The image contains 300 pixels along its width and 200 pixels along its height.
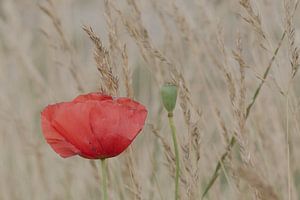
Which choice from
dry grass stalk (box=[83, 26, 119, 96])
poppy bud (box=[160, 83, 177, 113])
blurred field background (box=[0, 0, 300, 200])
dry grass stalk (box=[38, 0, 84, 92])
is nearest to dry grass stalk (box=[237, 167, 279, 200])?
blurred field background (box=[0, 0, 300, 200])

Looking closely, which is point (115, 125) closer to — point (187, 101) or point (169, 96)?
point (169, 96)

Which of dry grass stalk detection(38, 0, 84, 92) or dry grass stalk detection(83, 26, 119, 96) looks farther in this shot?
dry grass stalk detection(38, 0, 84, 92)

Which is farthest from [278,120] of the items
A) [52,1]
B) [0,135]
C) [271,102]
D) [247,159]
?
[0,135]

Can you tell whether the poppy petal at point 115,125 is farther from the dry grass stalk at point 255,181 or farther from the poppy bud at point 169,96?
the dry grass stalk at point 255,181

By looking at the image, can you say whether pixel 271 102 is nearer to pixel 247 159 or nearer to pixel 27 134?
pixel 27 134

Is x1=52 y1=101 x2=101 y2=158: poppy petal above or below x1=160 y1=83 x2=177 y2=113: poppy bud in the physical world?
below

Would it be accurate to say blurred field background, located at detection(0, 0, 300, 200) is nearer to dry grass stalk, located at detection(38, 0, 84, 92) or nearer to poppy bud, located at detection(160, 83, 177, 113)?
dry grass stalk, located at detection(38, 0, 84, 92)

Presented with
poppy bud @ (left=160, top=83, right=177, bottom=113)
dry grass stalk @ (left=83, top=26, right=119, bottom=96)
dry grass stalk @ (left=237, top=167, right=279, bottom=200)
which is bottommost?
dry grass stalk @ (left=237, top=167, right=279, bottom=200)
